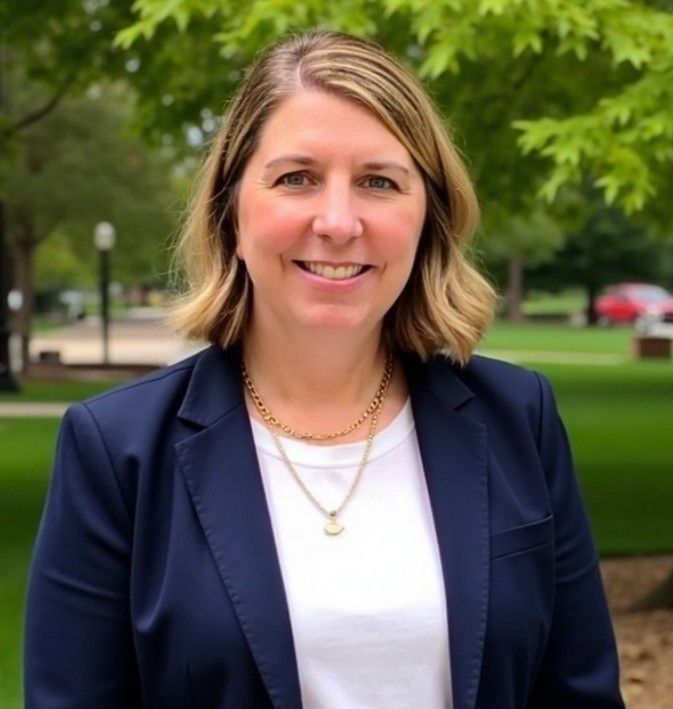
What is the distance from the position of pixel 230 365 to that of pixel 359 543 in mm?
330

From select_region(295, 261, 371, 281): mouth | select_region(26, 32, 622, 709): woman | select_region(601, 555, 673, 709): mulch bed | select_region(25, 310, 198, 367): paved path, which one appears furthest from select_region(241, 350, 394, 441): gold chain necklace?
select_region(25, 310, 198, 367): paved path

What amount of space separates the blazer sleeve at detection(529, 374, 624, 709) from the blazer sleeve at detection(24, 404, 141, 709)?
61cm

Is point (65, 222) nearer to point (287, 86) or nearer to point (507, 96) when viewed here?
point (507, 96)

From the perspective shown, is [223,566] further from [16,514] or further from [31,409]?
[31,409]

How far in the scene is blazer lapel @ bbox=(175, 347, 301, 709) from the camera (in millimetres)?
2062

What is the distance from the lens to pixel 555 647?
89.4 inches

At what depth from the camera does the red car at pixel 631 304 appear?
57844 mm

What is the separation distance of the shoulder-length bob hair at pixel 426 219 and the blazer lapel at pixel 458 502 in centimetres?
6

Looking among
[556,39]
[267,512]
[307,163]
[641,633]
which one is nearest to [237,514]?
[267,512]

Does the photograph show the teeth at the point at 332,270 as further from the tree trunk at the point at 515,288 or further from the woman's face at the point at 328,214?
the tree trunk at the point at 515,288

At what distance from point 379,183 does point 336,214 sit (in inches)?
3.3

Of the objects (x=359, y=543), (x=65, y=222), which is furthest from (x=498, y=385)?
(x=65, y=222)

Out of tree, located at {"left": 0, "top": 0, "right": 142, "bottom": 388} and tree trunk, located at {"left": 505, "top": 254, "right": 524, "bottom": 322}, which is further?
tree trunk, located at {"left": 505, "top": 254, "right": 524, "bottom": 322}

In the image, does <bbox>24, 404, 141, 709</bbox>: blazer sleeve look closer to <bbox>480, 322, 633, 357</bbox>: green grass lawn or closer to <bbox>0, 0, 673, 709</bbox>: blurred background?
<bbox>0, 0, 673, 709</bbox>: blurred background
